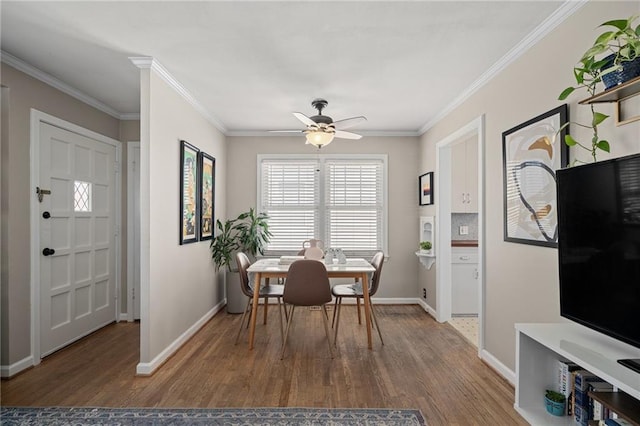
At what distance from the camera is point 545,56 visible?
7.48 ft

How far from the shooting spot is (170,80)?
318cm

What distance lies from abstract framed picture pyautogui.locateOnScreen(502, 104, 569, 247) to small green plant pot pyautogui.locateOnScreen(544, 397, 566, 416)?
0.89m

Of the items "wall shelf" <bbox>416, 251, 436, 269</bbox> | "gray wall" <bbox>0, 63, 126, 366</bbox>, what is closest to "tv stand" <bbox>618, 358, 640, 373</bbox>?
"wall shelf" <bbox>416, 251, 436, 269</bbox>

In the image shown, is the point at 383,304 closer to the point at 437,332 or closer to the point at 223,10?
the point at 437,332

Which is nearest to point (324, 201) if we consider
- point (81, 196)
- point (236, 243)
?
point (236, 243)

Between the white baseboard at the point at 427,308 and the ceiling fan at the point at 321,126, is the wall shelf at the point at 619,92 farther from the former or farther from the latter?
the white baseboard at the point at 427,308

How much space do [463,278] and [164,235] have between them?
139 inches

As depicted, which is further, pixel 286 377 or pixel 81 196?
pixel 81 196

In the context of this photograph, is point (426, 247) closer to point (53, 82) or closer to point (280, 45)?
point (280, 45)

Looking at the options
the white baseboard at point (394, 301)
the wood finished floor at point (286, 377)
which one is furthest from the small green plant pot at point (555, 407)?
the white baseboard at point (394, 301)

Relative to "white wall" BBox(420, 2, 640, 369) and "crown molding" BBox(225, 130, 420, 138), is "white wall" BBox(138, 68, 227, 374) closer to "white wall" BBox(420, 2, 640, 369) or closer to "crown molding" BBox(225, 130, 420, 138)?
"crown molding" BBox(225, 130, 420, 138)

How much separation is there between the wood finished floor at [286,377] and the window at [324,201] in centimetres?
163

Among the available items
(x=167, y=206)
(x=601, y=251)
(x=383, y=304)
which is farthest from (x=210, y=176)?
(x=601, y=251)

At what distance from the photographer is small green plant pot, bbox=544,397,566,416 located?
1.80 metres
